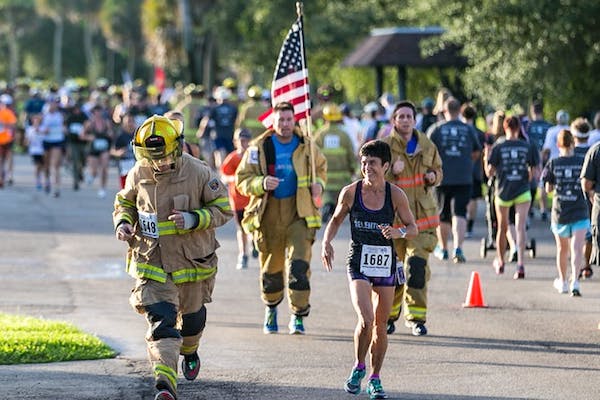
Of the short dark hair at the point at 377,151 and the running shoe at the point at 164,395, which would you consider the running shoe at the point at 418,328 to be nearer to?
the short dark hair at the point at 377,151

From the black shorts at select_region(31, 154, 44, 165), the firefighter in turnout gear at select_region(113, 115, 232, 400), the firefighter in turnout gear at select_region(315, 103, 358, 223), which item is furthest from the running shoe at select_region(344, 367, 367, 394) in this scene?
the black shorts at select_region(31, 154, 44, 165)

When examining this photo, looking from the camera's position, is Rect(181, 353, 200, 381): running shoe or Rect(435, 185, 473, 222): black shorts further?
Rect(435, 185, 473, 222): black shorts

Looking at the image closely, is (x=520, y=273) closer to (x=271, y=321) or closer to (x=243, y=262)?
(x=243, y=262)

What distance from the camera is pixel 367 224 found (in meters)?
9.91

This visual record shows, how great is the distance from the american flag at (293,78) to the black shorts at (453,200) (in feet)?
16.0

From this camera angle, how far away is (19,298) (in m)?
14.9

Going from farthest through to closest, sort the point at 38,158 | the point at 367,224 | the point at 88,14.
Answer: the point at 88,14 < the point at 38,158 < the point at 367,224

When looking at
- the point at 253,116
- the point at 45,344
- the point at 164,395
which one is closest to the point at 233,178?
the point at 45,344

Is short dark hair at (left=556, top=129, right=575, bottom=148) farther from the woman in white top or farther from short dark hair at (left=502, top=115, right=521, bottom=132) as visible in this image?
the woman in white top

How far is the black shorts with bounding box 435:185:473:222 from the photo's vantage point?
17.6 metres

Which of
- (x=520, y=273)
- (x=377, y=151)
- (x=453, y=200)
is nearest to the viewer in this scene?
(x=377, y=151)

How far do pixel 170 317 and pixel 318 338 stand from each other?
3.10 m

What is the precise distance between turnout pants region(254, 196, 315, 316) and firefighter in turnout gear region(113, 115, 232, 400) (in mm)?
2514

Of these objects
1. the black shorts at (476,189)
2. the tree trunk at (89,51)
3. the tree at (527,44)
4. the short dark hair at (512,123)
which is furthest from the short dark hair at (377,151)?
the tree trunk at (89,51)
